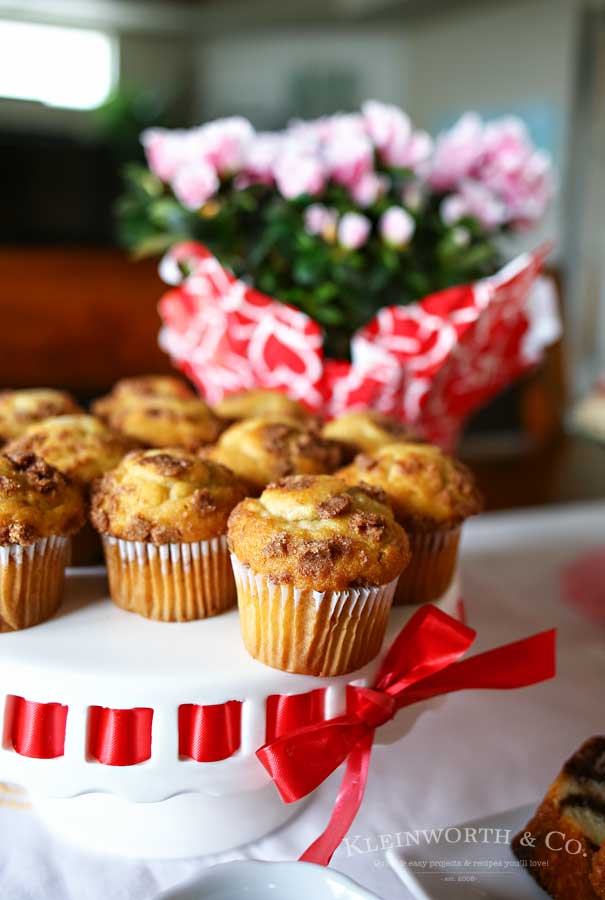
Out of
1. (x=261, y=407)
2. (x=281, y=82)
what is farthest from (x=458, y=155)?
(x=281, y=82)

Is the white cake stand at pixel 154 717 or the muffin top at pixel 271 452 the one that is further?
the muffin top at pixel 271 452

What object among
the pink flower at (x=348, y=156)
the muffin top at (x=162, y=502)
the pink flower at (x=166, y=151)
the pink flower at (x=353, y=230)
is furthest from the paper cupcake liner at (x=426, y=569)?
the pink flower at (x=166, y=151)

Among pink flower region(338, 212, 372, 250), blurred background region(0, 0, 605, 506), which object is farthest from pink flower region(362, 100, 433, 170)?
blurred background region(0, 0, 605, 506)

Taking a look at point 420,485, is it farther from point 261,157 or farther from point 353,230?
point 261,157

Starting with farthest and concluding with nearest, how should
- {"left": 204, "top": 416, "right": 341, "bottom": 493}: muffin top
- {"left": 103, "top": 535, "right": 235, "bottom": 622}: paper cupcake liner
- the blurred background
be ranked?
the blurred background
{"left": 204, "top": 416, "right": 341, "bottom": 493}: muffin top
{"left": 103, "top": 535, "right": 235, "bottom": 622}: paper cupcake liner

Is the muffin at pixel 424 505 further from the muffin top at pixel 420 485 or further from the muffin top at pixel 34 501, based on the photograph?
the muffin top at pixel 34 501

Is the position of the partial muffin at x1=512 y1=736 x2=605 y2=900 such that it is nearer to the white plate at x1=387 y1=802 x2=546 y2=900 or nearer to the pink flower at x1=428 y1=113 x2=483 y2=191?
the white plate at x1=387 y1=802 x2=546 y2=900
